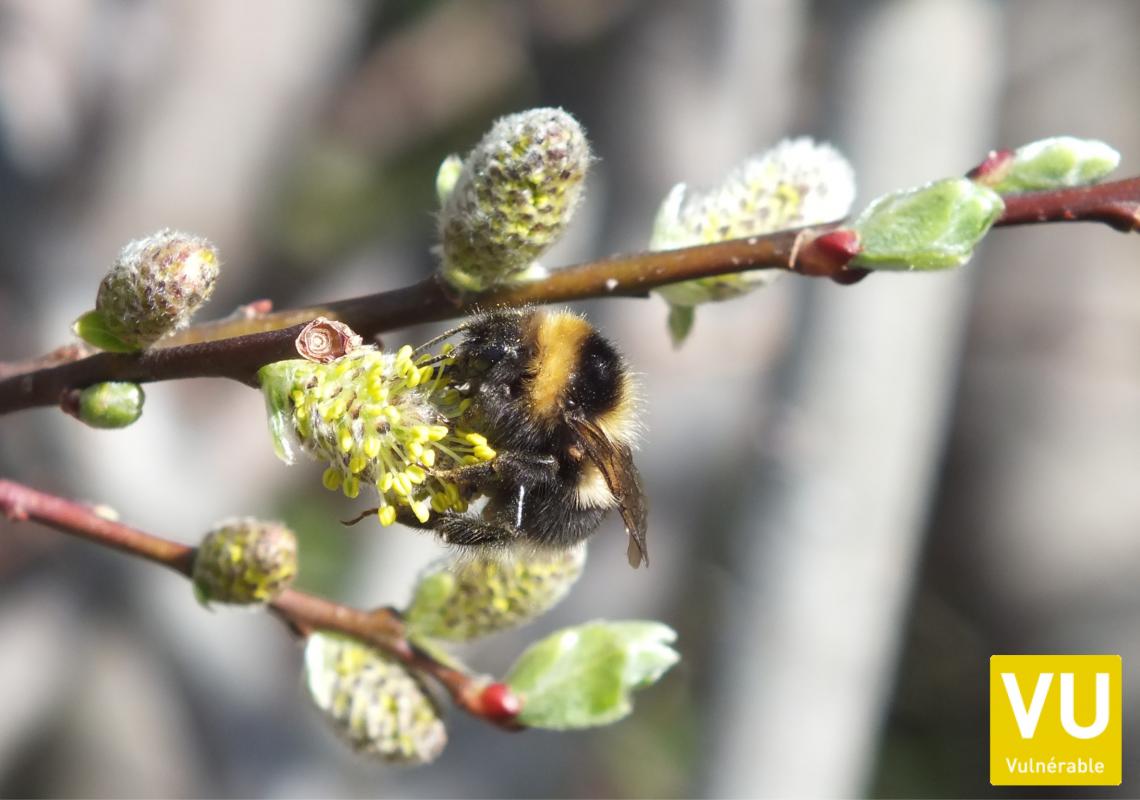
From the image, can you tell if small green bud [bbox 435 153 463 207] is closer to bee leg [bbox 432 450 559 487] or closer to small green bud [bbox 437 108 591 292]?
small green bud [bbox 437 108 591 292]

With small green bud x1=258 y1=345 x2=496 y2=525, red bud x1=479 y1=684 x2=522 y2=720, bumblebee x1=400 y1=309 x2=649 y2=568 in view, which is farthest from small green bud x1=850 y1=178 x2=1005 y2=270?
red bud x1=479 y1=684 x2=522 y2=720

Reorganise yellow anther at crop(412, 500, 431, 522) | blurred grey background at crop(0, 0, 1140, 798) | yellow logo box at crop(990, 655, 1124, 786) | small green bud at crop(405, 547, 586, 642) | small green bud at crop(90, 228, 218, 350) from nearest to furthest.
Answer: small green bud at crop(90, 228, 218, 350), yellow anther at crop(412, 500, 431, 522), small green bud at crop(405, 547, 586, 642), yellow logo box at crop(990, 655, 1124, 786), blurred grey background at crop(0, 0, 1140, 798)

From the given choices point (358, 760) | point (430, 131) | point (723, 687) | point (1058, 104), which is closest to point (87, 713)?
point (723, 687)

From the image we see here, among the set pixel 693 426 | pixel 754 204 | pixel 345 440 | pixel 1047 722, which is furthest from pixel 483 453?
pixel 693 426

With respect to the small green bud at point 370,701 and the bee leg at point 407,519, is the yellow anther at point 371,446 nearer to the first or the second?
the bee leg at point 407,519

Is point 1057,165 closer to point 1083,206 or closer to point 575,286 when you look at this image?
point 1083,206

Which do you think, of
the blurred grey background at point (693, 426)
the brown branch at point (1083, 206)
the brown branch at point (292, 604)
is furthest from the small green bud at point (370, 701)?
the blurred grey background at point (693, 426)
